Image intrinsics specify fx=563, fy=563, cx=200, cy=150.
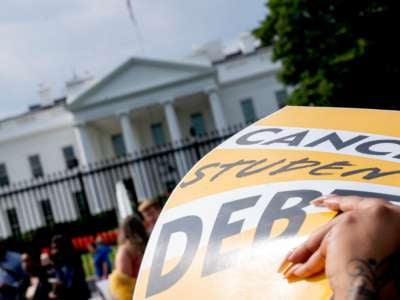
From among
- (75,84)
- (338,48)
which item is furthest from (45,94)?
(338,48)

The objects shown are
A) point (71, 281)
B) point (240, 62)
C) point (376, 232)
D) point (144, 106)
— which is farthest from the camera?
point (240, 62)

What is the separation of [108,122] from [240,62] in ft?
37.6

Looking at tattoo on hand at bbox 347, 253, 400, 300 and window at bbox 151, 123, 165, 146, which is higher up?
tattoo on hand at bbox 347, 253, 400, 300

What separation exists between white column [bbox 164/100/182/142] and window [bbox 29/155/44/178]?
12596 mm

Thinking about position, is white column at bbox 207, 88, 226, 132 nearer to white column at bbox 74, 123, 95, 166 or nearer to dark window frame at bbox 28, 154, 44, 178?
white column at bbox 74, 123, 95, 166

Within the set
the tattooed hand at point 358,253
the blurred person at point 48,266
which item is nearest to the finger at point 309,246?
the tattooed hand at point 358,253

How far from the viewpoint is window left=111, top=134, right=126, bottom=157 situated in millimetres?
45000

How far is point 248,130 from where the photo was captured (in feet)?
4.85

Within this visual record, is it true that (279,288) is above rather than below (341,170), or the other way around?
below

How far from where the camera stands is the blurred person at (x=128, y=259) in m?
3.81

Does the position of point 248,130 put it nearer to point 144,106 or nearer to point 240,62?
point 144,106

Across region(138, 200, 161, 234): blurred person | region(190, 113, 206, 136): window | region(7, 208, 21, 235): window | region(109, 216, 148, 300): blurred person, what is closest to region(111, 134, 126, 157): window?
region(190, 113, 206, 136): window

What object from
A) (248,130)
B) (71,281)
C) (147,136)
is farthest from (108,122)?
(248,130)

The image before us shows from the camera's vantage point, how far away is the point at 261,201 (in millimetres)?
1161
